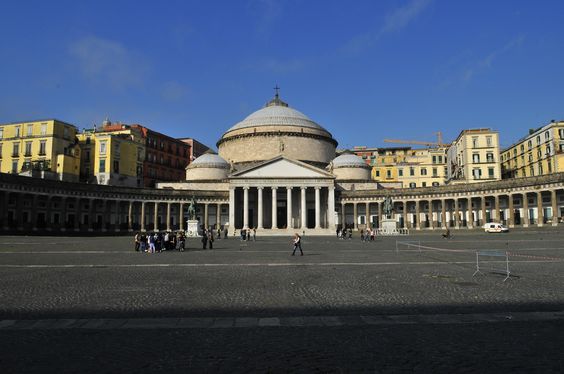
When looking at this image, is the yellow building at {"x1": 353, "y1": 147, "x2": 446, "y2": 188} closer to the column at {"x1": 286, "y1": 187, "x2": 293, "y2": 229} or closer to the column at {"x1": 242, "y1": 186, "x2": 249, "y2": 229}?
the column at {"x1": 286, "y1": 187, "x2": 293, "y2": 229}

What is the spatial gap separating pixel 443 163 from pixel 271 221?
43.1 m

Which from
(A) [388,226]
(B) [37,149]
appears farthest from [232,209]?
(B) [37,149]

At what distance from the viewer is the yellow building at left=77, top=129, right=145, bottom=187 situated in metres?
74.2

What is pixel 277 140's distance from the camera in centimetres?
8931

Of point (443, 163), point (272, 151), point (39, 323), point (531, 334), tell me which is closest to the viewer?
point (531, 334)

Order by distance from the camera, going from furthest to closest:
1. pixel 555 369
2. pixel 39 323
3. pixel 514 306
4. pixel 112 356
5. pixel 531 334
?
1. pixel 514 306
2. pixel 39 323
3. pixel 531 334
4. pixel 112 356
5. pixel 555 369

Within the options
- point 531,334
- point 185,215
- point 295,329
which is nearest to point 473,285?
point 531,334

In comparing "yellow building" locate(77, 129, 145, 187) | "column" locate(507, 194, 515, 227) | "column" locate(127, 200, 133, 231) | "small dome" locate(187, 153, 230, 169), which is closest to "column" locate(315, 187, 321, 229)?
"small dome" locate(187, 153, 230, 169)

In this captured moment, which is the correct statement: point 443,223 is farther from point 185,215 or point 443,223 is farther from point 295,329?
point 295,329

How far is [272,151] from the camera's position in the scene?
88812 mm

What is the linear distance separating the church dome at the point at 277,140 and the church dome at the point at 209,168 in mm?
3902

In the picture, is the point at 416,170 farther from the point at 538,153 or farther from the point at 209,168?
the point at 209,168

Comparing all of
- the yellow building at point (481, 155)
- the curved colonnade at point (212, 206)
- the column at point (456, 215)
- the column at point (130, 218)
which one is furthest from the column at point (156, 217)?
the yellow building at point (481, 155)

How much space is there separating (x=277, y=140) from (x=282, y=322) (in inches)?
3216
